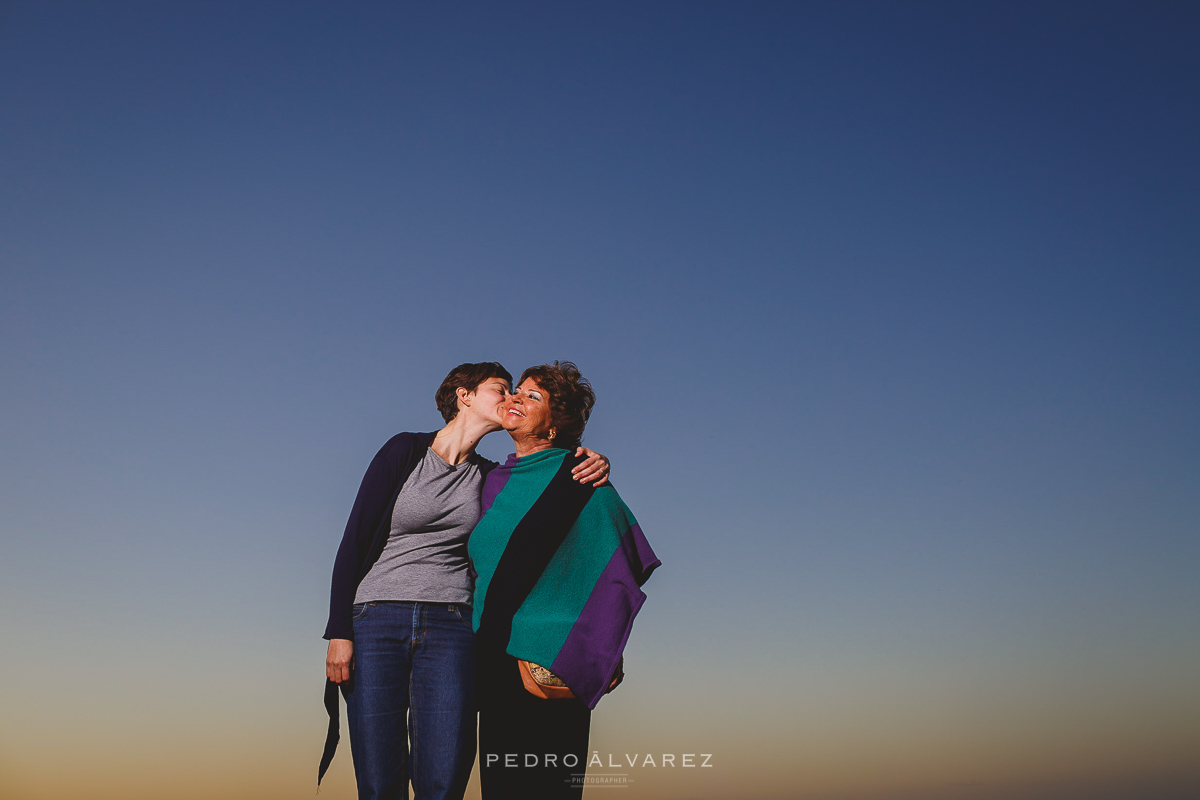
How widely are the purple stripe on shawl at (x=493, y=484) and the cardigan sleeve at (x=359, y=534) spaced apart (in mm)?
400

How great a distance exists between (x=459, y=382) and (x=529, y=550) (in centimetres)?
92

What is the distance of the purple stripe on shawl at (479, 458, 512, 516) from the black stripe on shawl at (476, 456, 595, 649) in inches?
7.3

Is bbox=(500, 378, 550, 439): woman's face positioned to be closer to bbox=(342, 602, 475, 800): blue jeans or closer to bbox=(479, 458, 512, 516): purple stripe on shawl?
bbox=(479, 458, 512, 516): purple stripe on shawl

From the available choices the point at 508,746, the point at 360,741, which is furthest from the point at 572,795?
the point at 360,741

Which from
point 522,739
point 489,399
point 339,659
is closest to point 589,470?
point 489,399

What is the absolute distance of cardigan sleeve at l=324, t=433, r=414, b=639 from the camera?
3.58 metres

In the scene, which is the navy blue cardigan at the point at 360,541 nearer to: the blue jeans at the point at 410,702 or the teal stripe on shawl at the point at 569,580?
the blue jeans at the point at 410,702

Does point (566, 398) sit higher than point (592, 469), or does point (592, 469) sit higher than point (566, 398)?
point (566, 398)

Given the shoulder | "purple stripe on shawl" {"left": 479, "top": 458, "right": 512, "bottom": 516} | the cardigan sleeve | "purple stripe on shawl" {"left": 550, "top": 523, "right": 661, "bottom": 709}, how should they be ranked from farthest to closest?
"purple stripe on shawl" {"left": 479, "top": 458, "right": 512, "bottom": 516} → the shoulder → "purple stripe on shawl" {"left": 550, "top": 523, "right": 661, "bottom": 709} → the cardigan sleeve

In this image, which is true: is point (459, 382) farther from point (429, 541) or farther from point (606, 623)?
point (606, 623)

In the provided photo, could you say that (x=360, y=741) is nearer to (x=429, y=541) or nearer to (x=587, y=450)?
(x=429, y=541)

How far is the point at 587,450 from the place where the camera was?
4.12m

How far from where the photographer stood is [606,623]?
384 centimetres

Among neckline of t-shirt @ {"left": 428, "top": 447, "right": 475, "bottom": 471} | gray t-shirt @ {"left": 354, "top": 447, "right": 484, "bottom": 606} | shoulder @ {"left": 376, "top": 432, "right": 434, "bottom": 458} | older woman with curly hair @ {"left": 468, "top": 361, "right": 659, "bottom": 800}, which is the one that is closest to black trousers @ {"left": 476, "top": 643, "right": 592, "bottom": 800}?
older woman with curly hair @ {"left": 468, "top": 361, "right": 659, "bottom": 800}
